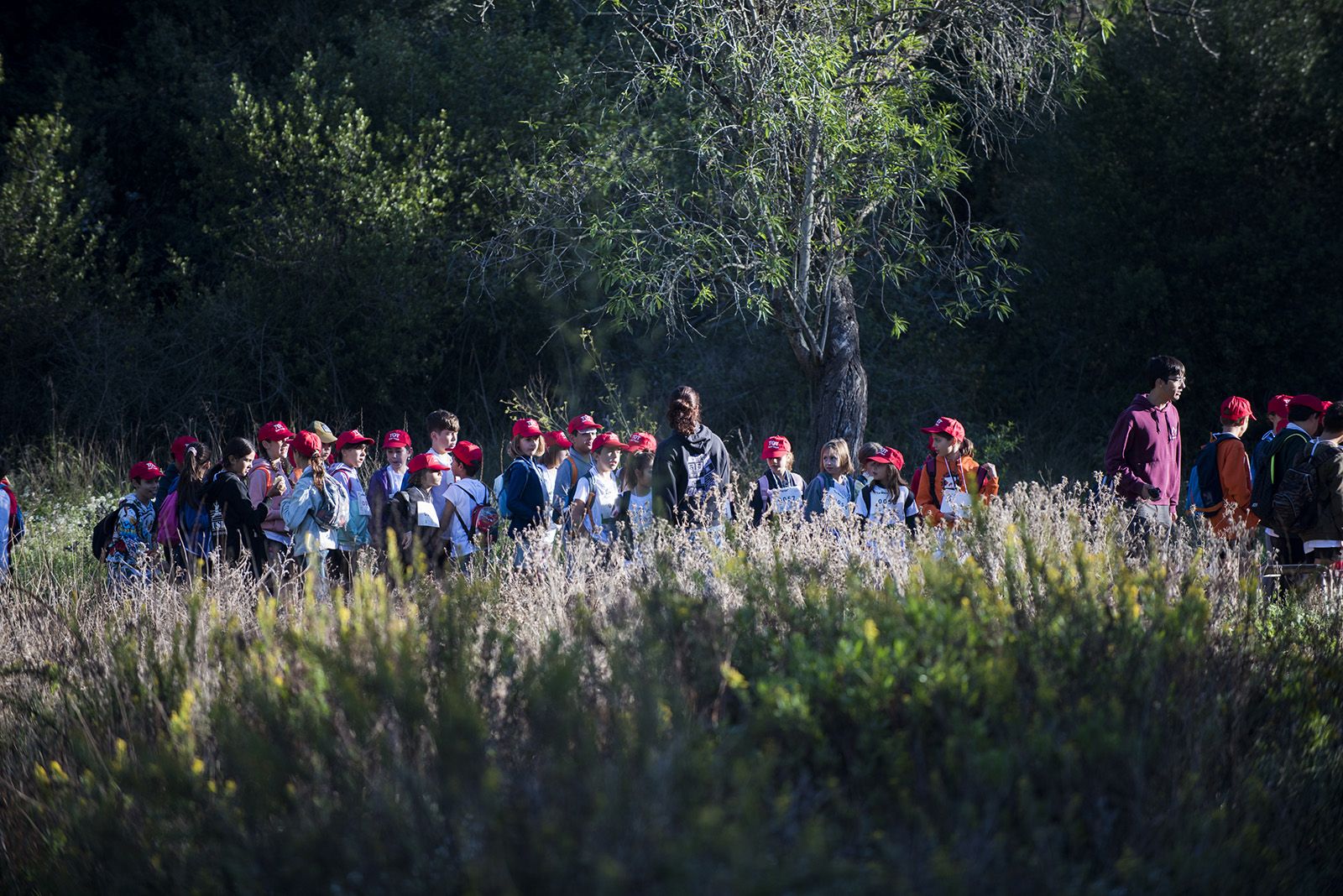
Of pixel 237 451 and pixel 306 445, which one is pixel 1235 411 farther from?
pixel 237 451

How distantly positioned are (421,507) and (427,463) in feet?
0.94

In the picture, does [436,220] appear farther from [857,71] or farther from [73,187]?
[857,71]

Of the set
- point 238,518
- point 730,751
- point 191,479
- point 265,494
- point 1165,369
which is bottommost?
point 730,751

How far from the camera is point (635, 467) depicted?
24.8 ft

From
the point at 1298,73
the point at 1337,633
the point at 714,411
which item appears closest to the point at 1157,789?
the point at 1337,633

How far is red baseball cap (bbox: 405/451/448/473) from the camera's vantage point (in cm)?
756

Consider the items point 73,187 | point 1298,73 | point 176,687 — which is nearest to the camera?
point 176,687

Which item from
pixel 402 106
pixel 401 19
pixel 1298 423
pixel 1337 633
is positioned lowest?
pixel 1337 633

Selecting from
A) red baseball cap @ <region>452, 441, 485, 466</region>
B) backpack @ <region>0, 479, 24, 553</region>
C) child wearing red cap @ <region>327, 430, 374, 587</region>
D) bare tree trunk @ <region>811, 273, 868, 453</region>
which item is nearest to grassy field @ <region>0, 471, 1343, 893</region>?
child wearing red cap @ <region>327, 430, 374, 587</region>

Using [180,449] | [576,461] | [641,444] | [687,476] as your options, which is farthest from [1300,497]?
[180,449]

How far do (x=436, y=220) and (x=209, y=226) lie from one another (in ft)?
9.50

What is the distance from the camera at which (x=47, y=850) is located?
4156mm

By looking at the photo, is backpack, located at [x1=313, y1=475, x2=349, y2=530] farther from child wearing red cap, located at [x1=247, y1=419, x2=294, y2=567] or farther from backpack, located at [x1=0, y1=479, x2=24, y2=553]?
backpack, located at [x1=0, y1=479, x2=24, y2=553]

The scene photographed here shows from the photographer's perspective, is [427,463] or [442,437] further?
[442,437]
